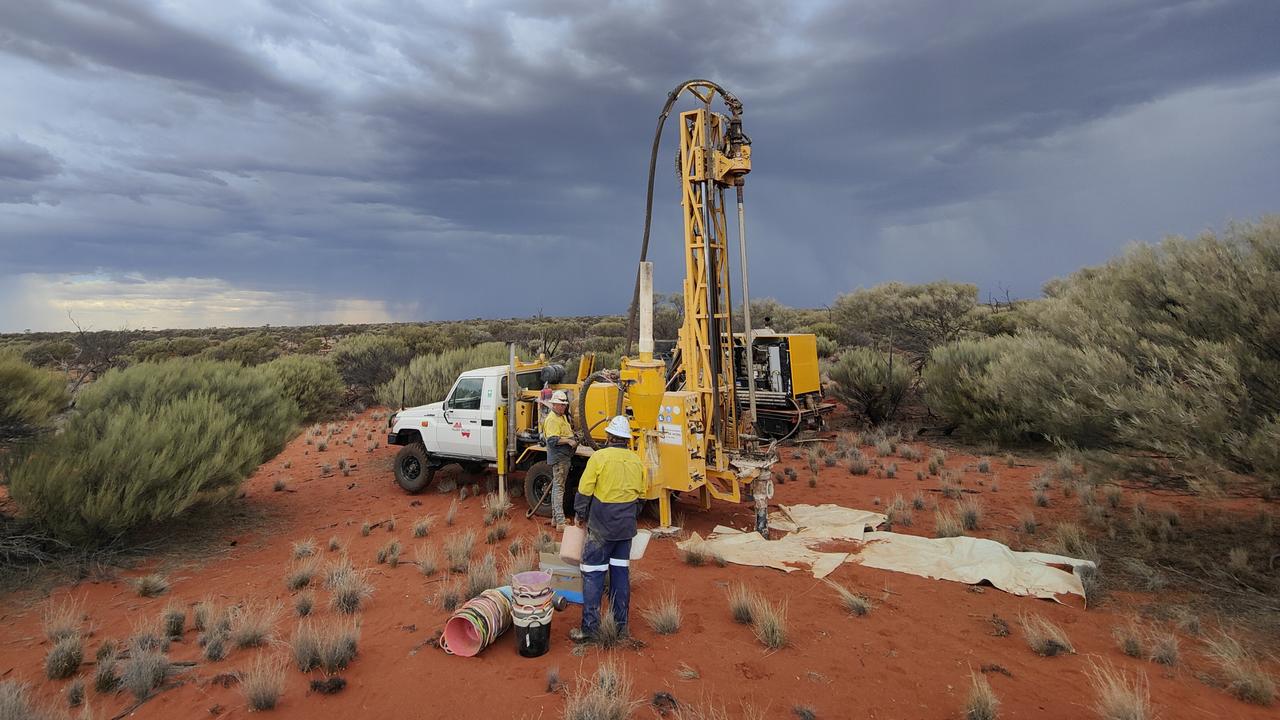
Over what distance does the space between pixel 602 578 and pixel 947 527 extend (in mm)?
5143

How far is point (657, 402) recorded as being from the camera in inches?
306

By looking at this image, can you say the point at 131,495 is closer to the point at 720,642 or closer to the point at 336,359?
the point at 720,642

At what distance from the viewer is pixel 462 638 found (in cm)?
496

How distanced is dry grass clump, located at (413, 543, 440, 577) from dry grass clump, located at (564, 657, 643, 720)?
3.26 meters

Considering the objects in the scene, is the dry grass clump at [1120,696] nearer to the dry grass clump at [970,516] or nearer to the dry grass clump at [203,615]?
the dry grass clump at [970,516]

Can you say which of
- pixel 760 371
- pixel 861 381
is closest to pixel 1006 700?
pixel 760 371

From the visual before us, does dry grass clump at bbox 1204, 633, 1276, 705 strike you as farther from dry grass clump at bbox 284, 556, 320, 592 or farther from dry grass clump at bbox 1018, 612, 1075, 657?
dry grass clump at bbox 284, 556, 320, 592

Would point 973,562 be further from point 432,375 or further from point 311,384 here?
point 311,384

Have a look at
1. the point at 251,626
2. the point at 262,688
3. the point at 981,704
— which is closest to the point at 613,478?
the point at 262,688

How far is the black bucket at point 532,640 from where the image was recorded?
189 inches

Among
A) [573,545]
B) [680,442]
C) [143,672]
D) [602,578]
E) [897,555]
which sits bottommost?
[897,555]

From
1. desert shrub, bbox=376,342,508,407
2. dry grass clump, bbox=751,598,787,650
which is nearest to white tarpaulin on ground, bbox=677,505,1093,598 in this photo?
dry grass clump, bbox=751,598,787,650

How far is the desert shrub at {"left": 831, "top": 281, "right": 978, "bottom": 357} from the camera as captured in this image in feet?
76.5

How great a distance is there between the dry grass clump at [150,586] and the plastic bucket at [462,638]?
3938 millimetres
